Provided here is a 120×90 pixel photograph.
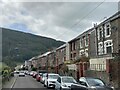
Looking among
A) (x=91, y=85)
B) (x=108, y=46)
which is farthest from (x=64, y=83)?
(x=108, y=46)

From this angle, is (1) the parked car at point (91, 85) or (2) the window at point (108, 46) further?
(2) the window at point (108, 46)

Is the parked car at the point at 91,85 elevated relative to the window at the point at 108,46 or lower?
lower

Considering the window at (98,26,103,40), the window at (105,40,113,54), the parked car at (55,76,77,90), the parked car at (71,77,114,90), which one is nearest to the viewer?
the parked car at (71,77,114,90)

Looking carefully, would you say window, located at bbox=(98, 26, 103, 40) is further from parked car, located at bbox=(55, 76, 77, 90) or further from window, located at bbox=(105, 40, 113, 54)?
parked car, located at bbox=(55, 76, 77, 90)

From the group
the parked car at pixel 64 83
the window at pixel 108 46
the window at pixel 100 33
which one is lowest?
the parked car at pixel 64 83

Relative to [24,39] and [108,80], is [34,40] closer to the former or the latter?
[24,39]

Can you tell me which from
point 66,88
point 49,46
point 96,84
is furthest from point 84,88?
point 49,46

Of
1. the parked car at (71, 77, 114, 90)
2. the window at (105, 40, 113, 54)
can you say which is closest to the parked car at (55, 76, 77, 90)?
the parked car at (71, 77, 114, 90)

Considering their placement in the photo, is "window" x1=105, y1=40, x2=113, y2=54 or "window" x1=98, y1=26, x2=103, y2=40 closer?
"window" x1=105, y1=40, x2=113, y2=54

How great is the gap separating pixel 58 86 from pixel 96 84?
20.8 ft

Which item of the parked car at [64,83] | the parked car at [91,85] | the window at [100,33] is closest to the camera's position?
the parked car at [91,85]

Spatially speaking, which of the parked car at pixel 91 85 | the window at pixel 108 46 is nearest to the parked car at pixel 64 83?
the parked car at pixel 91 85

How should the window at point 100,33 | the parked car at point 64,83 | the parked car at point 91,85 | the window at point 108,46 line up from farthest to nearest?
1. the window at point 100,33
2. the window at point 108,46
3. the parked car at point 64,83
4. the parked car at point 91,85

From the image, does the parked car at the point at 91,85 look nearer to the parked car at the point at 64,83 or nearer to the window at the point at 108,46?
the parked car at the point at 64,83
